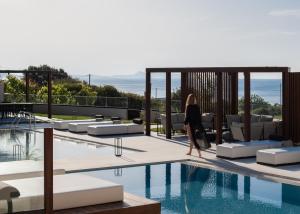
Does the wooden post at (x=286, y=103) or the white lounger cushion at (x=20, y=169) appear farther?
the wooden post at (x=286, y=103)

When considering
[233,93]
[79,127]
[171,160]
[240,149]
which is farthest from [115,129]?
[240,149]

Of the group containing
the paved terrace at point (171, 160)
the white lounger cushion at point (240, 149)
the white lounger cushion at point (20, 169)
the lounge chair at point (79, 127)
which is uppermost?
the lounge chair at point (79, 127)

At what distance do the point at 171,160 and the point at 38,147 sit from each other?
268 inches

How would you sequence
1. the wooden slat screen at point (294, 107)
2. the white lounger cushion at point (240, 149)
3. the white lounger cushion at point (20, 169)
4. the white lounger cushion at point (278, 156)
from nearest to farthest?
the white lounger cushion at point (20, 169)
the white lounger cushion at point (278, 156)
the white lounger cushion at point (240, 149)
the wooden slat screen at point (294, 107)

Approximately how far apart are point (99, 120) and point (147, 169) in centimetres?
941

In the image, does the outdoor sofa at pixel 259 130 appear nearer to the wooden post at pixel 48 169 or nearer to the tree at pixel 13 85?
the wooden post at pixel 48 169

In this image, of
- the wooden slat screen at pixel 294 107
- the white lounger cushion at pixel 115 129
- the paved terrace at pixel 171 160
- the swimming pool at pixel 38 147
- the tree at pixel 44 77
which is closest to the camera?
the swimming pool at pixel 38 147

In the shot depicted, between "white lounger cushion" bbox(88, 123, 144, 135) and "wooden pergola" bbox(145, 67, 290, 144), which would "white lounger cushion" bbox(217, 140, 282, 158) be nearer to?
"wooden pergola" bbox(145, 67, 290, 144)

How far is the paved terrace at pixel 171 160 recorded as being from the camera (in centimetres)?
1245

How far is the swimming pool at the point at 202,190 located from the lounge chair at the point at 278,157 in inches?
45.1

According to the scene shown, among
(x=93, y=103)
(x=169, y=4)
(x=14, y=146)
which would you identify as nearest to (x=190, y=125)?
(x=14, y=146)

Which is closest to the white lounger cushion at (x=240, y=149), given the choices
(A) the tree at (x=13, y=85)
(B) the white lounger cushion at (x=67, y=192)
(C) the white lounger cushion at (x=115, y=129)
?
(B) the white lounger cushion at (x=67, y=192)

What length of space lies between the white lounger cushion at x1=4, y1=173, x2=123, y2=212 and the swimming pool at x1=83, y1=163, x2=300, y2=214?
6.39 feet

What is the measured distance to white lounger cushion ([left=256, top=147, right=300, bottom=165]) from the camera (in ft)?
43.4
